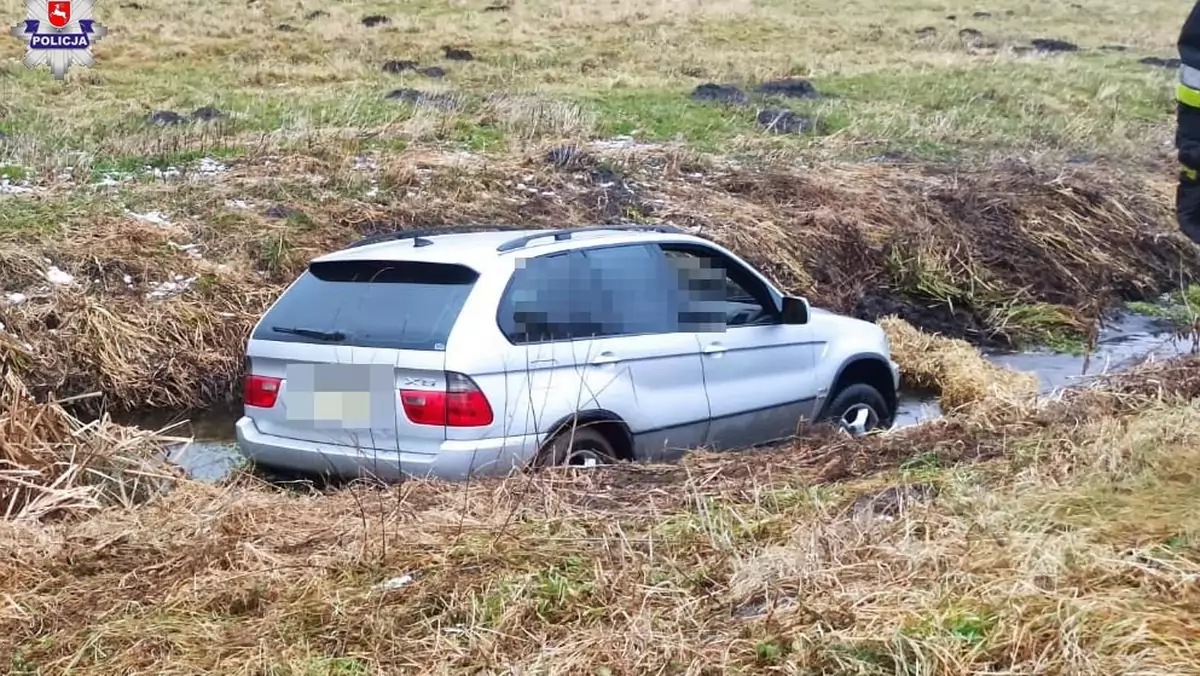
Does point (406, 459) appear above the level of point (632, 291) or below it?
below

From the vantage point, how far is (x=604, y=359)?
19.8ft

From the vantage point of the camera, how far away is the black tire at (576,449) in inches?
Answer: 227

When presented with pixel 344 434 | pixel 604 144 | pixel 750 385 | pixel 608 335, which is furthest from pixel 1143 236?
pixel 344 434

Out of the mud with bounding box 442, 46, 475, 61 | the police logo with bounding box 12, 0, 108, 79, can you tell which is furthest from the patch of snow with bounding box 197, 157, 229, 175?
the mud with bounding box 442, 46, 475, 61

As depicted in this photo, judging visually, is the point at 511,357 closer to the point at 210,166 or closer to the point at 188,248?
the point at 188,248

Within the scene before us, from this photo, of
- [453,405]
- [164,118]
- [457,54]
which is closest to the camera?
[453,405]

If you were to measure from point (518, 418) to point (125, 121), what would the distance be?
11.9m

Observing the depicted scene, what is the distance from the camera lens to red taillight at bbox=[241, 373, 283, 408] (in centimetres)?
591

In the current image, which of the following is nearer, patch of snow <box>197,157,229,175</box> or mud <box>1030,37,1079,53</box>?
patch of snow <box>197,157,229,175</box>

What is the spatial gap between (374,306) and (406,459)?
0.77 m

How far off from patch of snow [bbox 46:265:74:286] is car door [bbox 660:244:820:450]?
18.4 ft

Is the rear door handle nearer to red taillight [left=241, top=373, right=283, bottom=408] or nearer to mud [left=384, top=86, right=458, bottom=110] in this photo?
red taillight [left=241, top=373, right=283, bottom=408]

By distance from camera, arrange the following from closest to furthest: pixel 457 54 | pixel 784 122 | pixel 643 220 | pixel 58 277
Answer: pixel 58 277
pixel 643 220
pixel 784 122
pixel 457 54

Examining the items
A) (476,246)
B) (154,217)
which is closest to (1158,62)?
(154,217)
